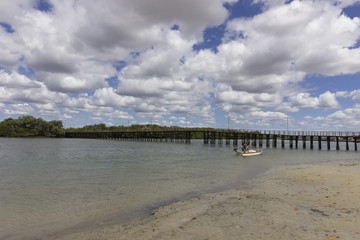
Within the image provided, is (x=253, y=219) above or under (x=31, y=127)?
under

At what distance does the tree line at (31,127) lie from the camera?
126 m

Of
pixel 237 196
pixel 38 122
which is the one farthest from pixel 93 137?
pixel 237 196

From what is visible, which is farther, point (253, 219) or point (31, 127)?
point (31, 127)

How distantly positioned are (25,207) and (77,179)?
290 inches

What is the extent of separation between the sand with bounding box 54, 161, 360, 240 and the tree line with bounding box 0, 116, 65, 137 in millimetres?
138997

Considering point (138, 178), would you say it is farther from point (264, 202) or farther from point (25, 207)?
point (264, 202)

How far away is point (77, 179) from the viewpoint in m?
18.5

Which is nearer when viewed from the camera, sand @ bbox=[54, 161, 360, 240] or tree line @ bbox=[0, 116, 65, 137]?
sand @ bbox=[54, 161, 360, 240]

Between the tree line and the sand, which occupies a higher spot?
the tree line

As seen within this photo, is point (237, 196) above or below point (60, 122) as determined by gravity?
below

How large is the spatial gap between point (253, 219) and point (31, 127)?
486ft

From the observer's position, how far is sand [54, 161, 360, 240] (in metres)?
7.13

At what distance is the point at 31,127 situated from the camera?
427ft

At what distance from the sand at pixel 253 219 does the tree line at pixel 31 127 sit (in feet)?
456
